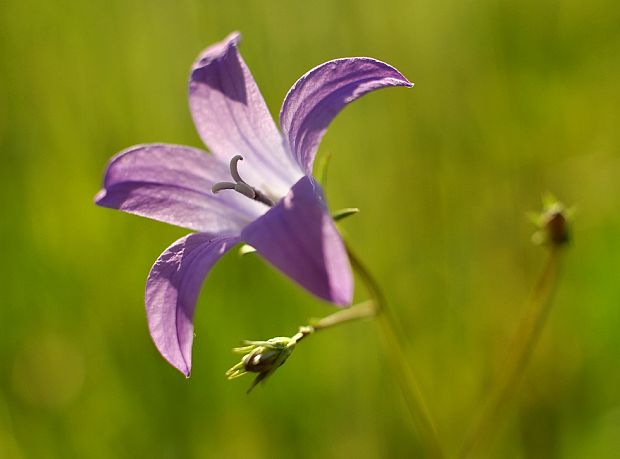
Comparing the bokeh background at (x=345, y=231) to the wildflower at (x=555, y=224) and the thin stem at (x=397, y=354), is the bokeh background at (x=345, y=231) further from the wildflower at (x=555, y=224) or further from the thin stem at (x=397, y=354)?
the wildflower at (x=555, y=224)

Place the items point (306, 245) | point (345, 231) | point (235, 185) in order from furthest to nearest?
point (345, 231) → point (235, 185) → point (306, 245)

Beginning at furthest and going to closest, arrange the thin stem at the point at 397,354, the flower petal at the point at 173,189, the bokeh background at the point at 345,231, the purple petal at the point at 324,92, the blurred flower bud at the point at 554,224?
the bokeh background at the point at 345,231, the blurred flower bud at the point at 554,224, the thin stem at the point at 397,354, the flower petal at the point at 173,189, the purple petal at the point at 324,92

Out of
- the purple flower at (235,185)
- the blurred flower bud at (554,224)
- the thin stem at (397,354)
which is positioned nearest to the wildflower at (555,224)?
the blurred flower bud at (554,224)

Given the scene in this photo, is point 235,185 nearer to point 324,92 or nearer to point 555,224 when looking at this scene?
point 324,92

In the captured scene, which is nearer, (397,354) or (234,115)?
(234,115)

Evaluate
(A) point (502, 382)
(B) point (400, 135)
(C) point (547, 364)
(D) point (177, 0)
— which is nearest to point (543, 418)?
(C) point (547, 364)

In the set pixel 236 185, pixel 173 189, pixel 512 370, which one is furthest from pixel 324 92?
pixel 512 370
